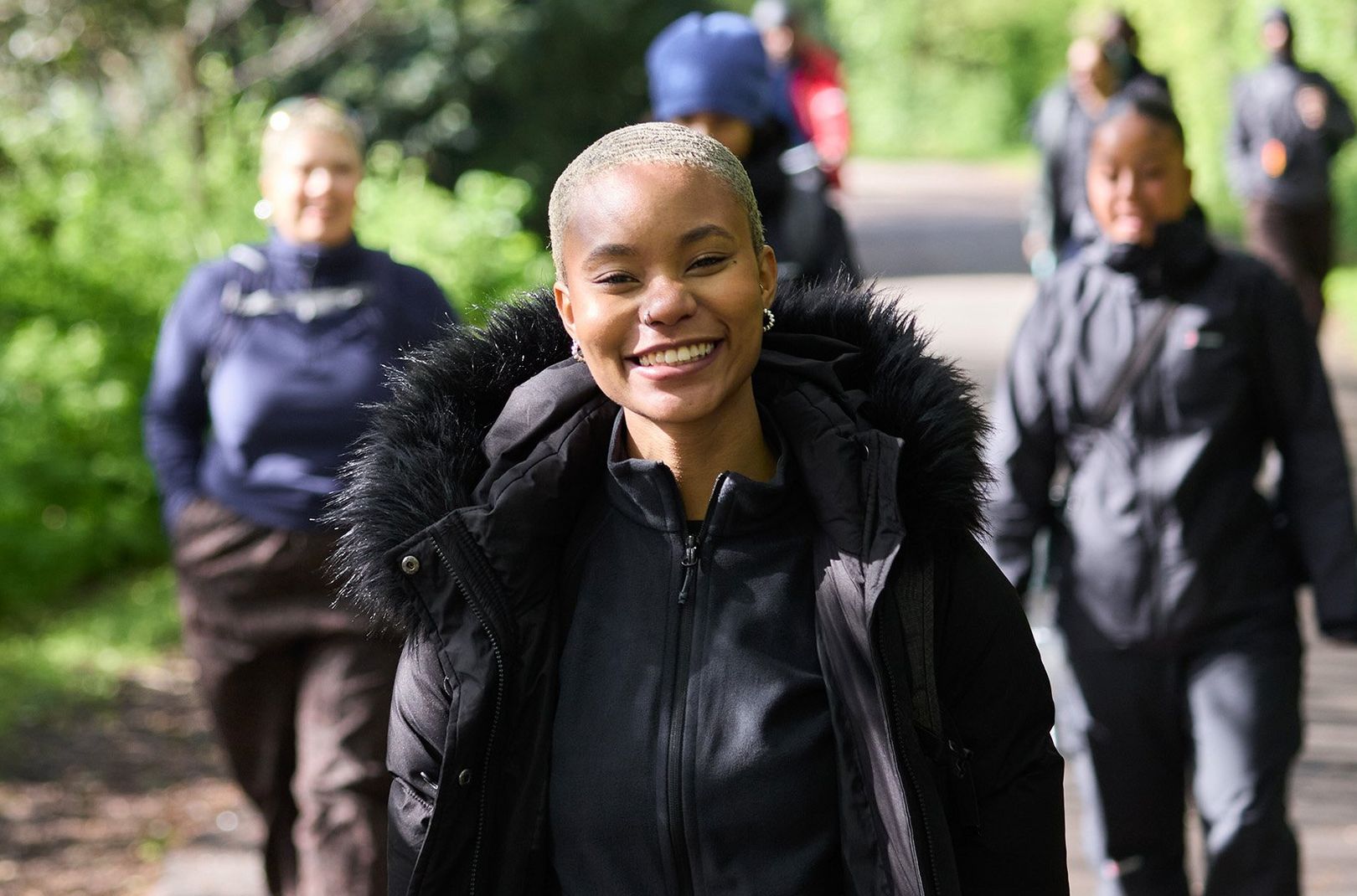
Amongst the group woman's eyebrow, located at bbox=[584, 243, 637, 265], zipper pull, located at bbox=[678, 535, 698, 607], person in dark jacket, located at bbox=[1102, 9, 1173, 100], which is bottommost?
zipper pull, located at bbox=[678, 535, 698, 607]

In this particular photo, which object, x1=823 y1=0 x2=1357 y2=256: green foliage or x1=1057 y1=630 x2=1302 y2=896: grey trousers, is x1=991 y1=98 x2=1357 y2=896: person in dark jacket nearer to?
x1=1057 y1=630 x2=1302 y2=896: grey trousers

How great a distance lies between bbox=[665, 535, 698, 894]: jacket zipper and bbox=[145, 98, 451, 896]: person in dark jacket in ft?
7.32

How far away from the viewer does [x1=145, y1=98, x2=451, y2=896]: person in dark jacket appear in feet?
15.5

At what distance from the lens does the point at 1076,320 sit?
4574 mm

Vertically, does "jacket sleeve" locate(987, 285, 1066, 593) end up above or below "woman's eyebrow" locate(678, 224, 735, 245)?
below

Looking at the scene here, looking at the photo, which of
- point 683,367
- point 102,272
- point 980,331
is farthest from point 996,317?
point 683,367

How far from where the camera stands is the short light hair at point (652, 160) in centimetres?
255

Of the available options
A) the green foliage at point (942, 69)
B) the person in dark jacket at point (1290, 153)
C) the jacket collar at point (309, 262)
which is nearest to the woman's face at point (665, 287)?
the jacket collar at point (309, 262)

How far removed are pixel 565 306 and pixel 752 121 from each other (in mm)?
2720

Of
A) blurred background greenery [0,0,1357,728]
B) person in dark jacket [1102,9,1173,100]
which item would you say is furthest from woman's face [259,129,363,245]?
person in dark jacket [1102,9,1173,100]

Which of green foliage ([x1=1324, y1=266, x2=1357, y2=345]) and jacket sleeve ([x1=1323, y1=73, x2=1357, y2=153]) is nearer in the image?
jacket sleeve ([x1=1323, y1=73, x2=1357, y2=153])

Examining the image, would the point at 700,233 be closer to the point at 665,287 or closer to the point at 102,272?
the point at 665,287

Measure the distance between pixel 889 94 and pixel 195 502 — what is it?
56.4 metres

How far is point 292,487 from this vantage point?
4.78 meters
